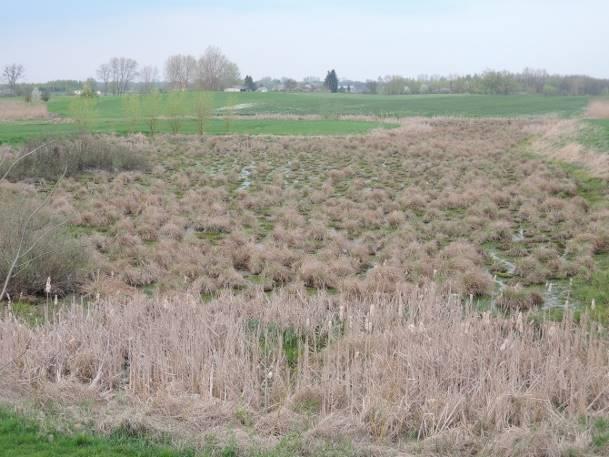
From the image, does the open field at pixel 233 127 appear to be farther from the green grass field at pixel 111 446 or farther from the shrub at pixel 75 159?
the green grass field at pixel 111 446

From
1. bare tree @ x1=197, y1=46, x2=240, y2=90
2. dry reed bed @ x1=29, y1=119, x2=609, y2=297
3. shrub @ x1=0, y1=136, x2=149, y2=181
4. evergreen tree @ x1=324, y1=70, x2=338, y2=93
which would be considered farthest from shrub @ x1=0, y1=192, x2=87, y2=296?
evergreen tree @ x1=324, y1=70, x2=338, y2=93

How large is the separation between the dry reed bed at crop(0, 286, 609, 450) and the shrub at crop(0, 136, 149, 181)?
55.3 feet

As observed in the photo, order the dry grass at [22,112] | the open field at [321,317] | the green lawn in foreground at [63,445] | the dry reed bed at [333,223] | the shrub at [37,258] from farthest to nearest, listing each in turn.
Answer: the dry grass at [22,112] → the dry reed bed at [333,223] → the shrub at [37,258] → the open field at [321,317] → the green lawn in foreground at [63,445]

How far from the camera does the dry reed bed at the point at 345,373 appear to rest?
5.68m

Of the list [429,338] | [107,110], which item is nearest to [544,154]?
[429,338]

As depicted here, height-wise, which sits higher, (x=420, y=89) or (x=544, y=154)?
(x=420, y=89)

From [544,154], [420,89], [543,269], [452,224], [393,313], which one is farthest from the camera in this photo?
[420,89]

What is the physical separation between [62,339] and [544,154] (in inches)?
1085

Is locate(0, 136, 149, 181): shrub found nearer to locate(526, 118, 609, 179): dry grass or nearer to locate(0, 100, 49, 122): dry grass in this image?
locate(526, 118, 609, 179): dry grass

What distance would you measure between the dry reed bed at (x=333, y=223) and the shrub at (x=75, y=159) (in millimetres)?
1255

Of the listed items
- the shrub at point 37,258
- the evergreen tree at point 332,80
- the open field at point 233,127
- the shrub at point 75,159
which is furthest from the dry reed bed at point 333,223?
the evergreen tree at point 332,80

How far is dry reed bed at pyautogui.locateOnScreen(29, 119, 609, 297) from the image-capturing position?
37.9ft

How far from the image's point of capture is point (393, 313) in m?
8.41

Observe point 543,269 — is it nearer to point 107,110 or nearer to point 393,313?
point 393,313
